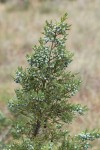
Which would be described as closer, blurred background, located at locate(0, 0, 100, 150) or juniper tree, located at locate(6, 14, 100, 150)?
juniper tree, located at locate(6, 14, 100, 150)

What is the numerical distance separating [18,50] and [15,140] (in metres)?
15.5

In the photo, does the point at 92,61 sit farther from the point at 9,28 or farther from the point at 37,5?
the point at 37,5

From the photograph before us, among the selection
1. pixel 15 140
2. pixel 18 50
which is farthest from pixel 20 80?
pixel 18 50

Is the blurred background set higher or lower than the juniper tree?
higher

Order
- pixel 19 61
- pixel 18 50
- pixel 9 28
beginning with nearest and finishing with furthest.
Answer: pixel 19 61 < pixel 18 50 < pixel 9 28

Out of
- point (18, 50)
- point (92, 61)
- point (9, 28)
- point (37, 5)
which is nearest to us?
point (92, 61)

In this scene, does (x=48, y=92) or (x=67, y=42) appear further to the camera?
(x=67, y=42)

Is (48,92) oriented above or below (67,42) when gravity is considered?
below

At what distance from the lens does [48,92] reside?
7.06 meters

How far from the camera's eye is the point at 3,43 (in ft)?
76.3

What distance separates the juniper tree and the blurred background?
21.0 feet

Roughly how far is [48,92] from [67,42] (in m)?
15.8

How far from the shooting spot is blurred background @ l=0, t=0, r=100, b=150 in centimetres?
1681

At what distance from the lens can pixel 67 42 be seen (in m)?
22.7
